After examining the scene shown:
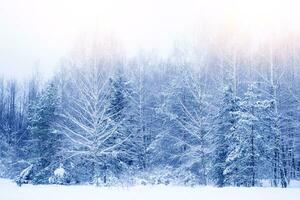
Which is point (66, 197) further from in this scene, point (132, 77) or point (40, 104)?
point (132, 77)

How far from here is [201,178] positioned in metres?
30.1

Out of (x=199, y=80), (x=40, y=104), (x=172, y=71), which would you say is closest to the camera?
(x=199, y=80)

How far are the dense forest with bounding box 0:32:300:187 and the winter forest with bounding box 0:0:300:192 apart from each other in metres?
0.09

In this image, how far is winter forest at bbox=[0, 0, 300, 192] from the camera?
2519 cm

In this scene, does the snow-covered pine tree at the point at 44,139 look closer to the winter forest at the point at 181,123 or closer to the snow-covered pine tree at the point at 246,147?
the winter forest at the point at 181,123

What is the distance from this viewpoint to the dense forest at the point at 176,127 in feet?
82.4

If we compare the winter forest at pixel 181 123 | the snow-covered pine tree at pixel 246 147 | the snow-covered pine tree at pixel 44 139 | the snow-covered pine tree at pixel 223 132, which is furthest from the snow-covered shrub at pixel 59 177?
the snow-covered pine tree at pixel 246 147

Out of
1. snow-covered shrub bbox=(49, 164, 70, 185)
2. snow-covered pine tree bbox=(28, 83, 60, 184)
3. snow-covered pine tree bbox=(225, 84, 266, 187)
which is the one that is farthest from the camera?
snow-covered pine tree bbox=(28, 83, 60, 184)

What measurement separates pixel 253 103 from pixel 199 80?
14.1ft

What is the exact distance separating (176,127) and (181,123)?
3.60m

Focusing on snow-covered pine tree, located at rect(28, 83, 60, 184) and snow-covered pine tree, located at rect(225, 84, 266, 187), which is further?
snow-covered pine tree, located at rect(28, 83, 60, 184)

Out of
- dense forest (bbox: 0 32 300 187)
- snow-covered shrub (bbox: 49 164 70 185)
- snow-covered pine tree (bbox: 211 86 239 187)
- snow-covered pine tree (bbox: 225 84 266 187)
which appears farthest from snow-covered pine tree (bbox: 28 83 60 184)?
snow-covered pine tree (bbox: 225 84 266 187)

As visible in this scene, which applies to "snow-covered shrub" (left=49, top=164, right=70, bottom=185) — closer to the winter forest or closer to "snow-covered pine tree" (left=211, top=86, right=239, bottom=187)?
the winter forest

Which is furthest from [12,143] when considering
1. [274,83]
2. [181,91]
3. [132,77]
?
[274,83]
